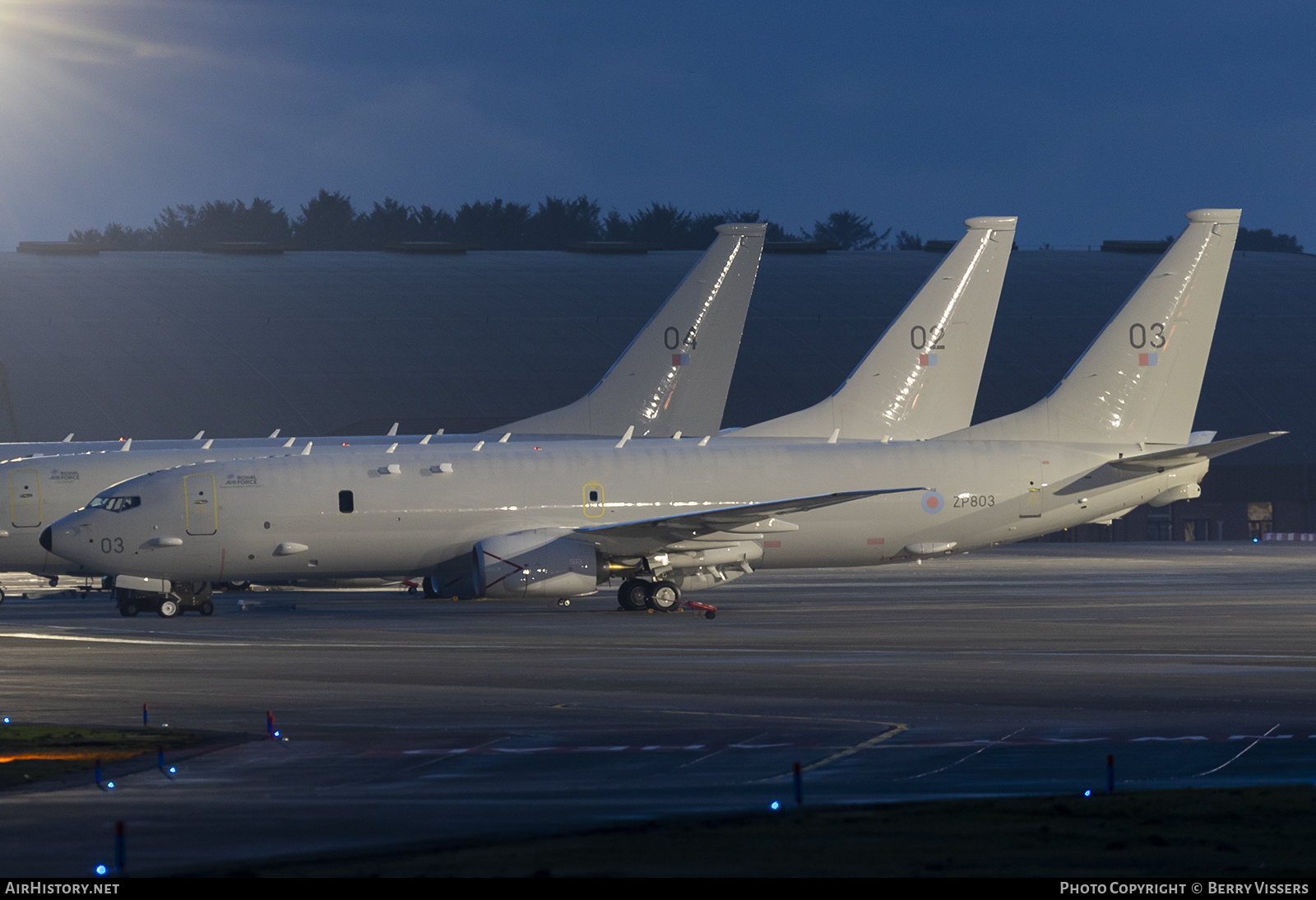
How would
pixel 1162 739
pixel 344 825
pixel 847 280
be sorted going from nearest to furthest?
pixel 344 825 → pixel 1162 739 → pixel 847 280

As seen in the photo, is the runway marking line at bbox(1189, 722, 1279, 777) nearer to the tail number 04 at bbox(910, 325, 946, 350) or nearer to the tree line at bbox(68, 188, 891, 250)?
the tail number 04 at bbox(910, 325, 946, 350)

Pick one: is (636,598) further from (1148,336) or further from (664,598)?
(1148,336)

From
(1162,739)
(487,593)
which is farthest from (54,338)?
(1162,739)

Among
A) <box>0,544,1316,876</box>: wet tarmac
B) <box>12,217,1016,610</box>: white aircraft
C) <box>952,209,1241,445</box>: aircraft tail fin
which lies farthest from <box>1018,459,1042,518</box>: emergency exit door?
<box>12,217,1016,610</box>: white aircraft

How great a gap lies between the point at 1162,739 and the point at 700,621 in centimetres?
2040

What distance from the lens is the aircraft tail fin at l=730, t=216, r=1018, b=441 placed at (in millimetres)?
48375

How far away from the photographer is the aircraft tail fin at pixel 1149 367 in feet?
154

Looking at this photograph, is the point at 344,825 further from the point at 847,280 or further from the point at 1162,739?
the point at 847,280

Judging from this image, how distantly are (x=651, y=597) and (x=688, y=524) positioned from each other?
221 cm

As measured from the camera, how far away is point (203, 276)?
84.2 m

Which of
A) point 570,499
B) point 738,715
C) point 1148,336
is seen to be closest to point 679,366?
point 570,499

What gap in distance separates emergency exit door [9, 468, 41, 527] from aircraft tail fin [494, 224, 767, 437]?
49.1ft

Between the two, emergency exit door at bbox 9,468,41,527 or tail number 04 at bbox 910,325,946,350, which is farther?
tail number 04 at bbox 910,325,946,350

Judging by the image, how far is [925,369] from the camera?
1932 inches
